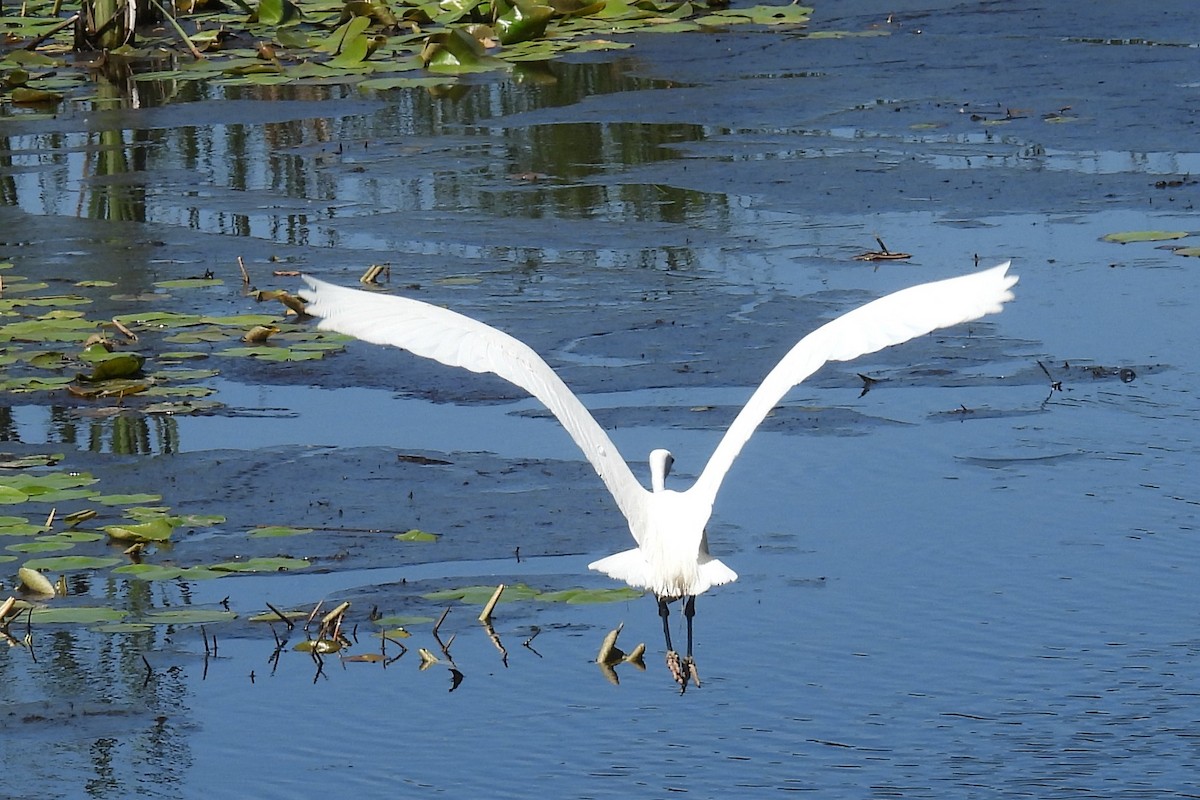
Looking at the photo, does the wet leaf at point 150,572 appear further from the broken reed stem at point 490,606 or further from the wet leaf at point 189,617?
the broken reed stem at point 490,606

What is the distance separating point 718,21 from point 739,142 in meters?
5.37

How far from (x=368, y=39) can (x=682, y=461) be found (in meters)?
11.6

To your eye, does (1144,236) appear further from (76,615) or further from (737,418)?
(76,615)

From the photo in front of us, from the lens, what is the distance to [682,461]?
6.70 m

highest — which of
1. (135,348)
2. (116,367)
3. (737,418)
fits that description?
(135,348)

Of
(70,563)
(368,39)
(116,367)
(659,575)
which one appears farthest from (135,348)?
(368,39)

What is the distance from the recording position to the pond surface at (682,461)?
459 cm

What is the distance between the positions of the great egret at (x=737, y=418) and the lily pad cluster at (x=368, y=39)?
11321 millimetres

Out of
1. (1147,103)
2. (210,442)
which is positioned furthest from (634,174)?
(210,442)

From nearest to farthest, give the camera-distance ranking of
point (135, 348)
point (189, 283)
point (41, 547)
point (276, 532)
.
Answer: point (41, 547)
point (276, 532)
point (135, 348)
point (189, 283)

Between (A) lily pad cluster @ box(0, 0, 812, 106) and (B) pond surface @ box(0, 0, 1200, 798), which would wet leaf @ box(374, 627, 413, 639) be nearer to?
(B) pond surface @ box(0, 0, 1200, 798)

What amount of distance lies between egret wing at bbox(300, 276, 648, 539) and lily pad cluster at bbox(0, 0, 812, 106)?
11.2m

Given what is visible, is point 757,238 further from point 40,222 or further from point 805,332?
point 40,222

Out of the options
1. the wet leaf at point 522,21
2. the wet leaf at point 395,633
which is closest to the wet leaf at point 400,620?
the wet leaf at point 395,633
